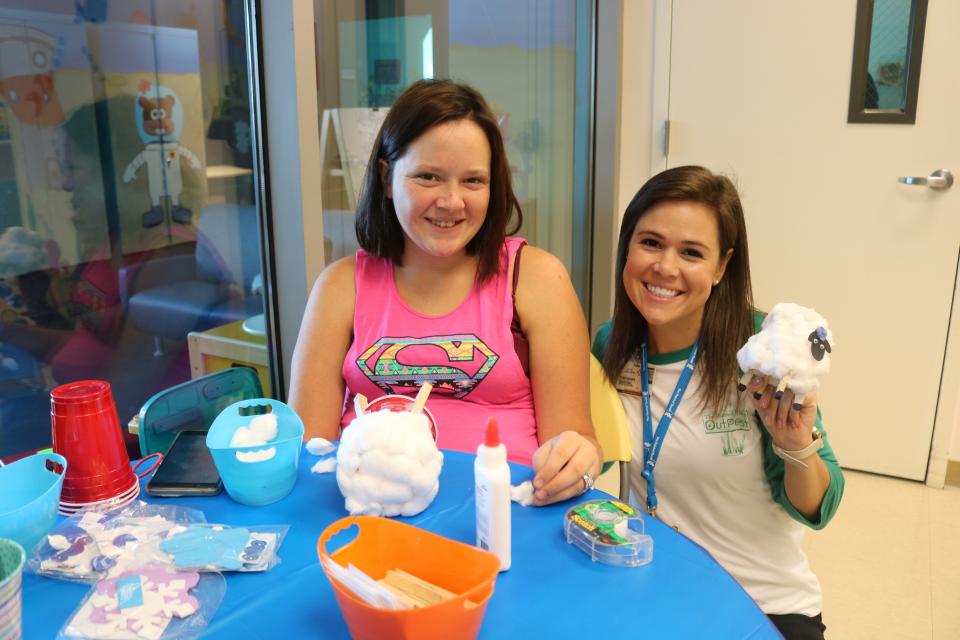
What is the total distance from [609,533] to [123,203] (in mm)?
1286

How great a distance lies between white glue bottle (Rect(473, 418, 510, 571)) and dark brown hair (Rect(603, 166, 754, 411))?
0.64 m

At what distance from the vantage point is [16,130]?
1439 mm

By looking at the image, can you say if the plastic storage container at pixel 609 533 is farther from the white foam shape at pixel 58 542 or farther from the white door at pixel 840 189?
the white door at pixel 840 189

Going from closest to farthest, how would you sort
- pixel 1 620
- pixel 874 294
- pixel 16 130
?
pixel 1 620, pixel 16 130, pixel 874 294

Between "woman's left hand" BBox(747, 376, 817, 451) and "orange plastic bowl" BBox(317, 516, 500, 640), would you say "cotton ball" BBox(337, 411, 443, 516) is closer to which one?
"orange plastic bowl" BBox(317, 516, 500, 640)

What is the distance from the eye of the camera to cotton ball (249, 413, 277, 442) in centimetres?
115

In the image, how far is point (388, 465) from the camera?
1031 mm

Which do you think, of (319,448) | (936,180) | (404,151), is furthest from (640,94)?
(319,448)

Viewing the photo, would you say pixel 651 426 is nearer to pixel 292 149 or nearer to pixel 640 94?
pixel 292 149

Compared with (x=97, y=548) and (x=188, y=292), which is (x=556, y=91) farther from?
(x=97, y=548)

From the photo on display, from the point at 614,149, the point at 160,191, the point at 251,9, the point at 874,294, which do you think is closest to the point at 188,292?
the point at 160,191

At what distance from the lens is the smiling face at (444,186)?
1466 mm

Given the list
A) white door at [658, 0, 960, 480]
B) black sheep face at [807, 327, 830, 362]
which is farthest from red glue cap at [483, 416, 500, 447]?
white door at [658, 0, 960, 480]

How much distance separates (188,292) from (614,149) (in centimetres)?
206
